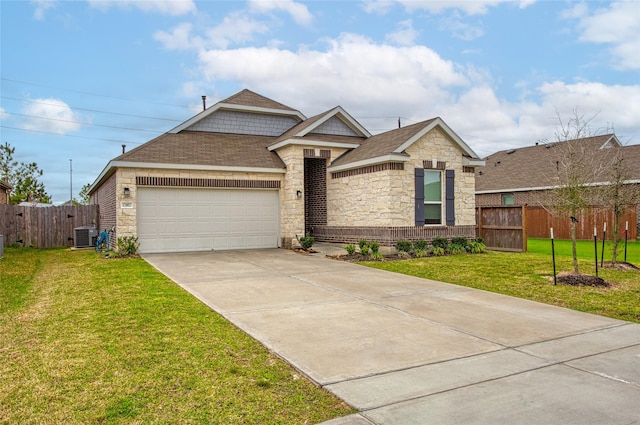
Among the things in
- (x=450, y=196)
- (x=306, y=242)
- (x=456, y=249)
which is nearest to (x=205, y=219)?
(x=306, y=242)

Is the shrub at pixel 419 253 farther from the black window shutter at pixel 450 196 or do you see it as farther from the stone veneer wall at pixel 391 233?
the black window shutter at pixel 450 196

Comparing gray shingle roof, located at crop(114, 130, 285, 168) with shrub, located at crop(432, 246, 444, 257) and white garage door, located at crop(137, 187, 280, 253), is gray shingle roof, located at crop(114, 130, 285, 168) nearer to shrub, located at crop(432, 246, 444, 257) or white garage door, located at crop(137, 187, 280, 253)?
white garage door, located at crop(137, 187, 280, 253)

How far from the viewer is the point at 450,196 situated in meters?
16.3

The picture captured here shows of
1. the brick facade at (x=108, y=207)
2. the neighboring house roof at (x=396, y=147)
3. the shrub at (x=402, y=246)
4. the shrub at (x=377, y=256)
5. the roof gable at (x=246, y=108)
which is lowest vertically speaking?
the shrub at (x=377, y=256)

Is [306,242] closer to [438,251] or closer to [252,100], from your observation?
[438,251]

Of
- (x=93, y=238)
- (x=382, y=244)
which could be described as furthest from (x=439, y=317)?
(x=93, y=238)

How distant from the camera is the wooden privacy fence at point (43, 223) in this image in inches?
797

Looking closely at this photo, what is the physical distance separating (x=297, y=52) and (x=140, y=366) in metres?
20.6

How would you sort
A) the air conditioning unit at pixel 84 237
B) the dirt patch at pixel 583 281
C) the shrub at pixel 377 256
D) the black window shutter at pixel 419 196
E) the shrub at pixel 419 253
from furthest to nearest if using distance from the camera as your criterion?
1. the air conditioning unit at pixel 84 237
2. the black window shutter at pixel 419 196
3. the shrub at pixel 419 253
4. the shrub at pixel 377 256
5. the dirt patch at pixel 583 281

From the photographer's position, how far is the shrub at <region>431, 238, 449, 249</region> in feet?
51.4

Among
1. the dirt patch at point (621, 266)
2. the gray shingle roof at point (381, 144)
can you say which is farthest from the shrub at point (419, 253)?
the dirt patch at point (621, 266)

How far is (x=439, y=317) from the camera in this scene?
6.78 metres

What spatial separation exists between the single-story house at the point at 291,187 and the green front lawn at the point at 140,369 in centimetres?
822

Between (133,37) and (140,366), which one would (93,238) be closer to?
(133,37)
